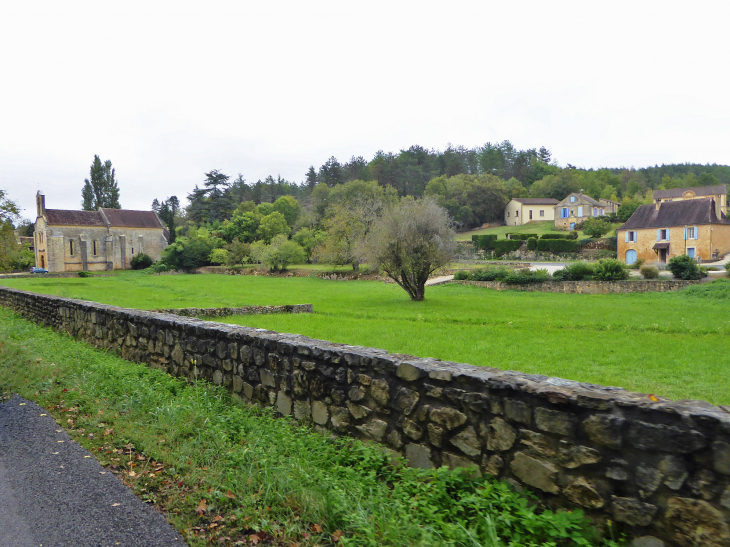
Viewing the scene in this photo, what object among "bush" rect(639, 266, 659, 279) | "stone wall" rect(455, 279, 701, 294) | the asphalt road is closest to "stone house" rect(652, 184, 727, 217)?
"bush" rect(639, 266, 659, 279)

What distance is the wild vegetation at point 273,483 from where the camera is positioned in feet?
10.1

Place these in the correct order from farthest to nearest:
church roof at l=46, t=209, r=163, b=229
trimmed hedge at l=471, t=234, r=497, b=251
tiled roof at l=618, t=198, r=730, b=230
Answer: church roof at l=46, t=209, r=163, b=229 < trimmed hedge at l=471, t=234, r=497, b=251 < tiled roof at l=618, t=198, r=730, b=230

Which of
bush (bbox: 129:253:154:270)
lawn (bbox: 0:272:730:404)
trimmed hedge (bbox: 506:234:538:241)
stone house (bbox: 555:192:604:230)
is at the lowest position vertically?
lawn (bbox: 0:272:730:404)

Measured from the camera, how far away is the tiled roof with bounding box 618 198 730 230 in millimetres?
43250

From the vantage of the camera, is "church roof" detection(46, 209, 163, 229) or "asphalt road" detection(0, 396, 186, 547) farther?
"church roof" detection(46, 209, 163, 229)

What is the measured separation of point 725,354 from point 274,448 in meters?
10.2

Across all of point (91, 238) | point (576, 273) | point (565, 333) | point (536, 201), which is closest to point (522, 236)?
point (536, 201)

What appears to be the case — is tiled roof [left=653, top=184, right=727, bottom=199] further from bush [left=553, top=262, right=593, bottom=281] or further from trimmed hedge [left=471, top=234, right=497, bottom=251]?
bush [left=553, top=262, right=593, bottom=281]

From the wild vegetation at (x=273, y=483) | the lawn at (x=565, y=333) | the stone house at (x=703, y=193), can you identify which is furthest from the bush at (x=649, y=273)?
the stone house at (x=703, y=193)

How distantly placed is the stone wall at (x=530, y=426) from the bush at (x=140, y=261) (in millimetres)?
67476

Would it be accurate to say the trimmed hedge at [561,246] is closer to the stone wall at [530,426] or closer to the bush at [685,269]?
the bush at [685,269]

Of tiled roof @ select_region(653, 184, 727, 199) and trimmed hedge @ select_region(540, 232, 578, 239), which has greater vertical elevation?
tiled roof @ select_region(653, 184, 727, 199)

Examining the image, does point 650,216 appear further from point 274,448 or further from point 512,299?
point 274,448

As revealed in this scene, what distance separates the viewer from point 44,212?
63.1 metres
